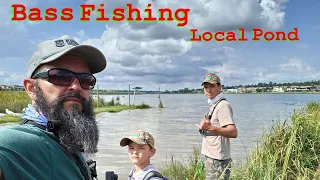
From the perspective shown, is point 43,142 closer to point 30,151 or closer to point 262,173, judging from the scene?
point 30,151

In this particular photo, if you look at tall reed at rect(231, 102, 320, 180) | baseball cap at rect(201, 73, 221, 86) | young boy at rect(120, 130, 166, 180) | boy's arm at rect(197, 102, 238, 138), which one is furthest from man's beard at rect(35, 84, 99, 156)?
tall reed at rect(231, 102, 320, 180)

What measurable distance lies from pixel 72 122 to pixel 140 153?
159 cm

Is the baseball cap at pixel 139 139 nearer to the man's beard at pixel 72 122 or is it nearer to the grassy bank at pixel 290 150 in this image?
the man's beard at pixel 72 122

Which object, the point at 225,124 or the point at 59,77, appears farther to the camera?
the point at 225,124

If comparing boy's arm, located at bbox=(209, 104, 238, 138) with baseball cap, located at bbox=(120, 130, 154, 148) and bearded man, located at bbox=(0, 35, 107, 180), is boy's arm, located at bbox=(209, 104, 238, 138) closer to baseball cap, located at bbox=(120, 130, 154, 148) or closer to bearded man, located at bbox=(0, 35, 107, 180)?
baseball cap, located at bbox=(120, 130, 154, 148)

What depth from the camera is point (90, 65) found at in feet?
6.18

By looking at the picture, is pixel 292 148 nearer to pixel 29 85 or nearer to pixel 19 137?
pixel 29 85

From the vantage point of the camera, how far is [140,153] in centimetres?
309

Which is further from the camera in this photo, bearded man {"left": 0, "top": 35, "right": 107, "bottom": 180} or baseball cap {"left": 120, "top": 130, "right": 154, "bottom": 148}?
baseball cap {"left": 120, "top": 130, "right": 154, "bottom": 148}

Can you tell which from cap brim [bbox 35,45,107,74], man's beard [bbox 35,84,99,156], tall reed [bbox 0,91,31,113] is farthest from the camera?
tall reed [bbox 0,91,31,113]

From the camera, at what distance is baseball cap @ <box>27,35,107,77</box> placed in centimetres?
160

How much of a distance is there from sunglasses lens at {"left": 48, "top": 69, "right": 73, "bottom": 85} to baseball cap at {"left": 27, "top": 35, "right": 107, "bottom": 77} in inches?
2.7

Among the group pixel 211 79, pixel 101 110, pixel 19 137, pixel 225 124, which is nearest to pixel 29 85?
pixel 19 137

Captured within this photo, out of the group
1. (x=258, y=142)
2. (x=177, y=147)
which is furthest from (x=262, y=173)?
(x=177, y=147)
